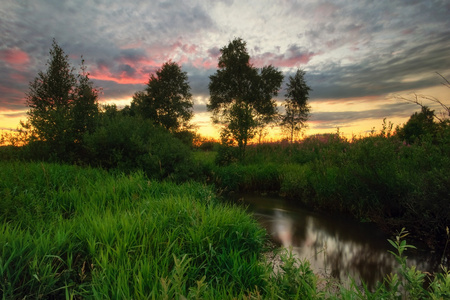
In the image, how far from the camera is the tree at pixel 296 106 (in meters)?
31.6

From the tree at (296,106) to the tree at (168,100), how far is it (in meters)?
14.1

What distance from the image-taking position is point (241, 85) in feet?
104

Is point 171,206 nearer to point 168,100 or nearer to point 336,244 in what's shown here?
point 336,244

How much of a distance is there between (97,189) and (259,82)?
94.1 feet

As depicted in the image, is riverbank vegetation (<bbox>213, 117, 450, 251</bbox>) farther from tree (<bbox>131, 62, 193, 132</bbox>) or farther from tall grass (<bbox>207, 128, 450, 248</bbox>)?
tree (<bbox>131, 62, 193, 132</bbox>)

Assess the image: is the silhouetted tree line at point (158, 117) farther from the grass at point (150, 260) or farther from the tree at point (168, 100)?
the grass at point (150, 260)

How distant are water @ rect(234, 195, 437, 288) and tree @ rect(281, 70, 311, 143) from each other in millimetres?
24038

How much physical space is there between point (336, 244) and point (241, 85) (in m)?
27.5

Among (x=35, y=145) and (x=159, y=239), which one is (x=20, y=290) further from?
(x=35, y=145)


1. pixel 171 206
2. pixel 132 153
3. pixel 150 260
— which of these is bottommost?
pixel 150 260

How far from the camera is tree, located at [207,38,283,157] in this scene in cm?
3125

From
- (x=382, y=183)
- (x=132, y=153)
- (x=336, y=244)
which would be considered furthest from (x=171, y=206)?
(x=382, y=183)

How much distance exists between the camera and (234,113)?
1800cm

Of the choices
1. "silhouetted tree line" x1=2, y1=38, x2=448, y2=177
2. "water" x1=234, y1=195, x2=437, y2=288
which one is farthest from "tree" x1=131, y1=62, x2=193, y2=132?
"water" x1=234, y1=195, x2=437, y2=288
